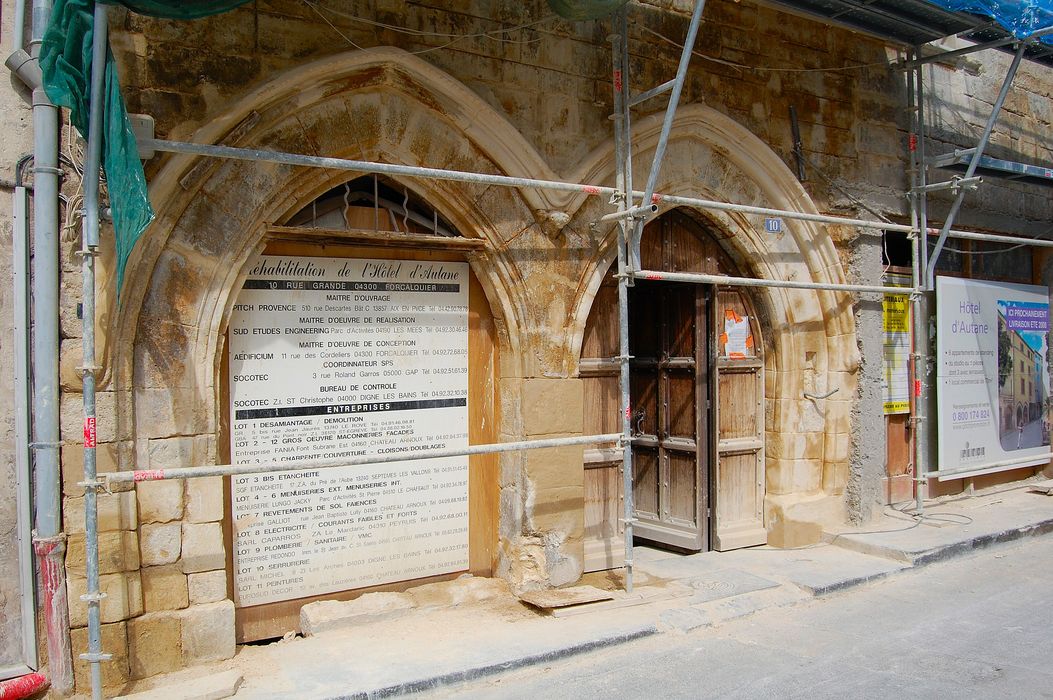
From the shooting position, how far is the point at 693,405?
672cm

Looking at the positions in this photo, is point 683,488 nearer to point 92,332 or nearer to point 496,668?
point 496,668

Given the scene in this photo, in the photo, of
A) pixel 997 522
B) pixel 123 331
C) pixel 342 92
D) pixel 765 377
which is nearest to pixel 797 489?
pixel 765 377

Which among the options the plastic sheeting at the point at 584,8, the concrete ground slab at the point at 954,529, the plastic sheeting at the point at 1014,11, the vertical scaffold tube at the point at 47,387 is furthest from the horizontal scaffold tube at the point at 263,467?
the plastic sheeting at the point at 1014,11

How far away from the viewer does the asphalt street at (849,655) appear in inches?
161

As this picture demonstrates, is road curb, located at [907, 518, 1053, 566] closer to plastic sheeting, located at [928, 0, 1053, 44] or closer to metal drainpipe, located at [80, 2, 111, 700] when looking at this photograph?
plastic sheeting, located at [928, 0, 1053, 44]

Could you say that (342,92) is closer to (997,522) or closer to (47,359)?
(47,359)

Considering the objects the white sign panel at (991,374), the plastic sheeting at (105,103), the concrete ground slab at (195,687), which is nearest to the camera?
the plastic sheeting at (105,103)

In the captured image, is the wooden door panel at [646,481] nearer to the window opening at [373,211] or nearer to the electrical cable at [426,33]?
the window opening at [373,211]

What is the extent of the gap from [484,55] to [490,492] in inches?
115

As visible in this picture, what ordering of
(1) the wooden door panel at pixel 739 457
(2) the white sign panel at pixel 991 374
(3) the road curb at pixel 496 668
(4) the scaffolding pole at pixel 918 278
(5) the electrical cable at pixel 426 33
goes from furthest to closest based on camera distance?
(2) the white sign panel at pixel 991 374, (4) the scaffolding pole at pixel 918 278, (1) the wooden door panel at pixel 739 457, (5) the electrical cable at pixel 426 33, (3) the road curb at pixel 496 668

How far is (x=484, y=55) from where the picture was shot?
5.24m

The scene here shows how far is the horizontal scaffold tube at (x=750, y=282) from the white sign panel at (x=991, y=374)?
1354 mm

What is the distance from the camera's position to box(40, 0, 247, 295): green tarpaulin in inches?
139

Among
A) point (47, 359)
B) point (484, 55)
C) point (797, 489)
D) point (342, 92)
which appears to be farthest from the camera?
point (797, 489)
